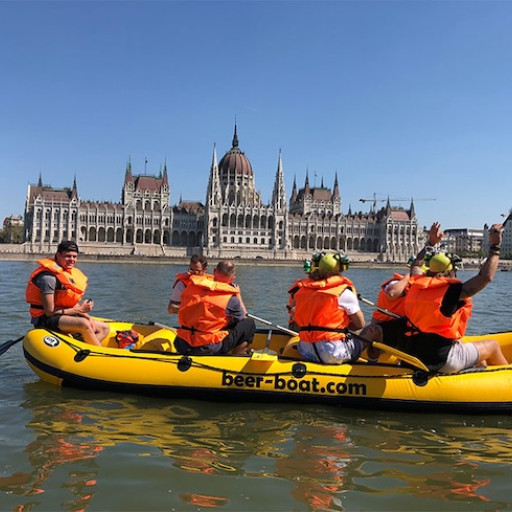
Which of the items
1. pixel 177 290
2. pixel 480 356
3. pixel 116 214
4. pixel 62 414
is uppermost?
pixel 116 214

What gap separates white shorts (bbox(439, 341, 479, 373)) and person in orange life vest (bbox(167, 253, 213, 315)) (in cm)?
334

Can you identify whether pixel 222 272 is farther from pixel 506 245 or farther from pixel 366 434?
pixel 506 245

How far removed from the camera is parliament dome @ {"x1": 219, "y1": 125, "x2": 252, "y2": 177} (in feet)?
398

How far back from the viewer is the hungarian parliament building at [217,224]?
347 ft

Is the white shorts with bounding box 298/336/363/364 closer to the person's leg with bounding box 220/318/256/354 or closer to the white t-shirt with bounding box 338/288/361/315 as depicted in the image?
the white t-shirt with bounding box 338/288/361/315

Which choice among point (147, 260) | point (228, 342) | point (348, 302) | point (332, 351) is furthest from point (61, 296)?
point (147, 260)

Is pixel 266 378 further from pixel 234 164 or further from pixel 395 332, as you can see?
pixel 234 164

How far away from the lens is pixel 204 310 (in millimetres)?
7453

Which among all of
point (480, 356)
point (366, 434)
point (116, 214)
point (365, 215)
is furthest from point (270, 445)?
point (365, 215)

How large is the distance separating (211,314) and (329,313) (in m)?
1.67

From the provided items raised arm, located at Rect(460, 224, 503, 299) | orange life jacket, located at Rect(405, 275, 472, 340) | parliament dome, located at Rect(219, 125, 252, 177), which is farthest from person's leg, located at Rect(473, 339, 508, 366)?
parliament dome, located at Rect(219, 125, 252, 177)

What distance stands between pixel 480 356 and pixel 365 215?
12406cm

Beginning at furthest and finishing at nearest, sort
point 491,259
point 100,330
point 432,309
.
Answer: point 100,330
point 432,309
point 491,259

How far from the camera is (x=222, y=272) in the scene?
24.8 feet
